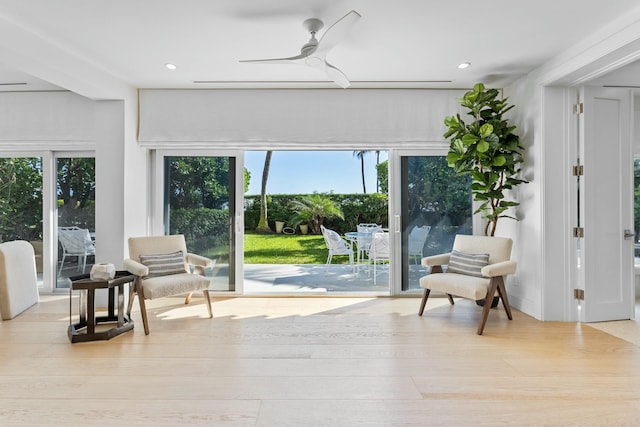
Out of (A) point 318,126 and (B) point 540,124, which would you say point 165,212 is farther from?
(B) point 540,124

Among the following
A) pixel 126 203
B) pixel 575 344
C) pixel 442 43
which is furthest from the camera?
pixel 126 203

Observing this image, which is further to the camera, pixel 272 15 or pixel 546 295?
pixel 546 295

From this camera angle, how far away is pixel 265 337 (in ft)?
10.0

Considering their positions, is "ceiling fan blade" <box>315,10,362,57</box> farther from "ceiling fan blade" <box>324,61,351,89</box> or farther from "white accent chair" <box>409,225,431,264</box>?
"white accent chair" <box>409,225,431,264</box>

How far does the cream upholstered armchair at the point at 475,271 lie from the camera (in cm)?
322

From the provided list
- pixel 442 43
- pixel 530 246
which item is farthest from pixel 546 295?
pixel 442 43

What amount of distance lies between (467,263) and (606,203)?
4.49 ft

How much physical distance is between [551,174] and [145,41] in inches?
149

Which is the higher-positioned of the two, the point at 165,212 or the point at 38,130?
the point at 38,130

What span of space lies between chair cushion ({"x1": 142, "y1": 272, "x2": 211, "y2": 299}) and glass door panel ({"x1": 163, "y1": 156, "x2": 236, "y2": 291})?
0.85 m

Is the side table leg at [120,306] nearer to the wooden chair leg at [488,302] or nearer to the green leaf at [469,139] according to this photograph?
the wooden chair leg at [488,302]

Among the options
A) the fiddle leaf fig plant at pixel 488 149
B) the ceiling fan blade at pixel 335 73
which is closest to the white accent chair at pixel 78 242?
the ceiling fan blade at pixel 335 73

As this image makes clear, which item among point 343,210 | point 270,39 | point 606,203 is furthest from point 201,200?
point 343,210

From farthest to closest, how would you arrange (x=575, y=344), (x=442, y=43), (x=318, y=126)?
(x=318, y=126) → (x=442, y=43) → (x=575, y=344)
